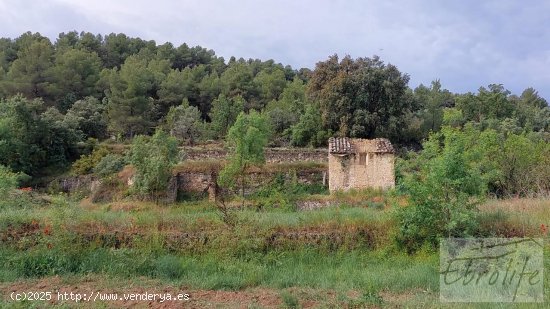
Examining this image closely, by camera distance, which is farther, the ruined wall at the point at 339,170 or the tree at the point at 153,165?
the ruined wall at the point at 339,170

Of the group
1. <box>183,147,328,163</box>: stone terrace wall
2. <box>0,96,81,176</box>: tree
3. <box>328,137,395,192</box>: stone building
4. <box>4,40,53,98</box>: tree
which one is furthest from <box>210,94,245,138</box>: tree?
Result: <box>4,40,53,98</box>: tree

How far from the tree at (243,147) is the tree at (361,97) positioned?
1155 cm

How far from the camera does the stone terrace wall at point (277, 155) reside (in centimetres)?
2825

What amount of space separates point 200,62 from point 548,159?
5503cm

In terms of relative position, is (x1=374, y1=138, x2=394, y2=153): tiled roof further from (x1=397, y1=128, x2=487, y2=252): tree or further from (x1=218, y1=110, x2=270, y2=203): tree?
(x1=397, y1=128, x2=487, y2=252): tree

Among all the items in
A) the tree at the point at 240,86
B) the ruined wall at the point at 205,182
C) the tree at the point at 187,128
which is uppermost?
the tree at the point at 240,86

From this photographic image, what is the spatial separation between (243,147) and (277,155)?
7896 millimetres

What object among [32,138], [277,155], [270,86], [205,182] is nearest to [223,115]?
[277,155]

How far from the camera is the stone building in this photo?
2178 centimetres

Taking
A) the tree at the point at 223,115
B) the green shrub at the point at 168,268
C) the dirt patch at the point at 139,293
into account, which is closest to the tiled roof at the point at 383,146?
the green shrub at the point at 168,268

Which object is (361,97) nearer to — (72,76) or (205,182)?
(205,182)

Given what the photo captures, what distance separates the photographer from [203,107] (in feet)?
158

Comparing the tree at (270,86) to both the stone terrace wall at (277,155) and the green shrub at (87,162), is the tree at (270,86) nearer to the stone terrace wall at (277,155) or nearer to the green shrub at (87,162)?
the stone terrace wall at (277,155)

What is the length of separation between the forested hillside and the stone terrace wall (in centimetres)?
270
